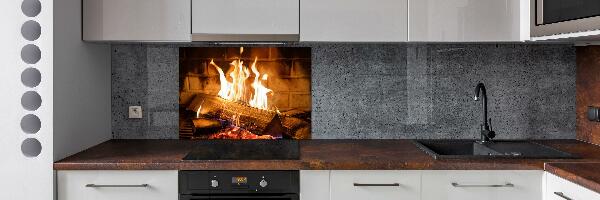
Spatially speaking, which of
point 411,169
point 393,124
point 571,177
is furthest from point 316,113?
point 571,177

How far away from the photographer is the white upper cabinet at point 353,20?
287cm

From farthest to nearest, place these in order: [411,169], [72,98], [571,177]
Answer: [72,98] → [411,169] → [571,177]

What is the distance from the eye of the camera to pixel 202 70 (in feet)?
10.8

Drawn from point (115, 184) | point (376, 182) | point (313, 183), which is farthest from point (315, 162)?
point (115, 184)

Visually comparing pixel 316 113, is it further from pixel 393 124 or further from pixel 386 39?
pixel 386 39

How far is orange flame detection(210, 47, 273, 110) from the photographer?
10.8 feet

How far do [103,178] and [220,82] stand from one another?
925mm

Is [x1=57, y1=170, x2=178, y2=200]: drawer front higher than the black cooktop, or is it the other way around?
the black cooktop

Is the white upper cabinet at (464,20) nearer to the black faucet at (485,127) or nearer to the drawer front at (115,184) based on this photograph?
the black faucet at (485,127)

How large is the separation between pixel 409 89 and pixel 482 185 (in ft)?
2.83

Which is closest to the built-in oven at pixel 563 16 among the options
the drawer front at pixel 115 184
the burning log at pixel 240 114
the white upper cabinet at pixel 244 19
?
the white upper cabinet at pixel 244 19
